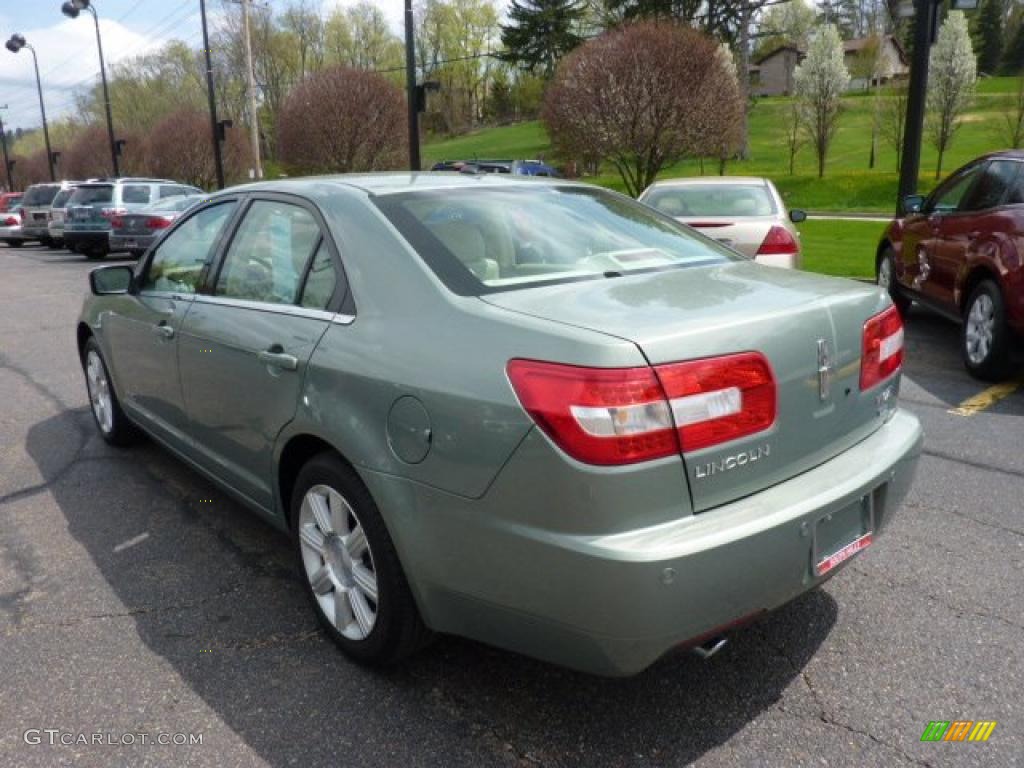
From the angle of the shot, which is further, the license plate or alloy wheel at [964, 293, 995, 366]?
alloy wheel at [964, 293, 995, 366]

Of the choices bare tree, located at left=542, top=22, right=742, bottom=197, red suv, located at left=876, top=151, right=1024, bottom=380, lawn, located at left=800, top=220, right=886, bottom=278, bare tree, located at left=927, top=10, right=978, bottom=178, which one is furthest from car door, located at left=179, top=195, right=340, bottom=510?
bare tree, located at left=927, top=10, right=978, bottom=178

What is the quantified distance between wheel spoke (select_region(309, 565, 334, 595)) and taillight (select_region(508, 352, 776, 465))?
1.13 m

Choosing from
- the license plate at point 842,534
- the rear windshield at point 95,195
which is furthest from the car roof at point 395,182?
the rear windshield at point 95,195

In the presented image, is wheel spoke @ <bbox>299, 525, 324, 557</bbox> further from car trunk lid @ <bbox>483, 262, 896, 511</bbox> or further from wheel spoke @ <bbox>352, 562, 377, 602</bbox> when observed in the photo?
car trunk lid @ <bbox>483, 262, 896, 511</bbox>

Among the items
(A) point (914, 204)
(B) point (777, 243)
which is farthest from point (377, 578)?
(A) point (914, 204)

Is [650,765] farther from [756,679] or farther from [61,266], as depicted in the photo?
[61,266]

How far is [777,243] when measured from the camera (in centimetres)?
763

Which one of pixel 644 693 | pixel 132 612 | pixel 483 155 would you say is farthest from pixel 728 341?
pixel 483 155

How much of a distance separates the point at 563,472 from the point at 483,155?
68.3 metres

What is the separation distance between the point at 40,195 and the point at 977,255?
26.1 meters

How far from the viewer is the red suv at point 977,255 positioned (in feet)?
18.9

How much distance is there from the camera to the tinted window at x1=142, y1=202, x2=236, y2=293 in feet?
12.1

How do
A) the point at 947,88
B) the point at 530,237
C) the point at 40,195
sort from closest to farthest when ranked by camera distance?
the point at 530,237 < the point at 40,195 < the point at 947,88

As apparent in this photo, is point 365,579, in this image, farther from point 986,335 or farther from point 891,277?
point 891,277
